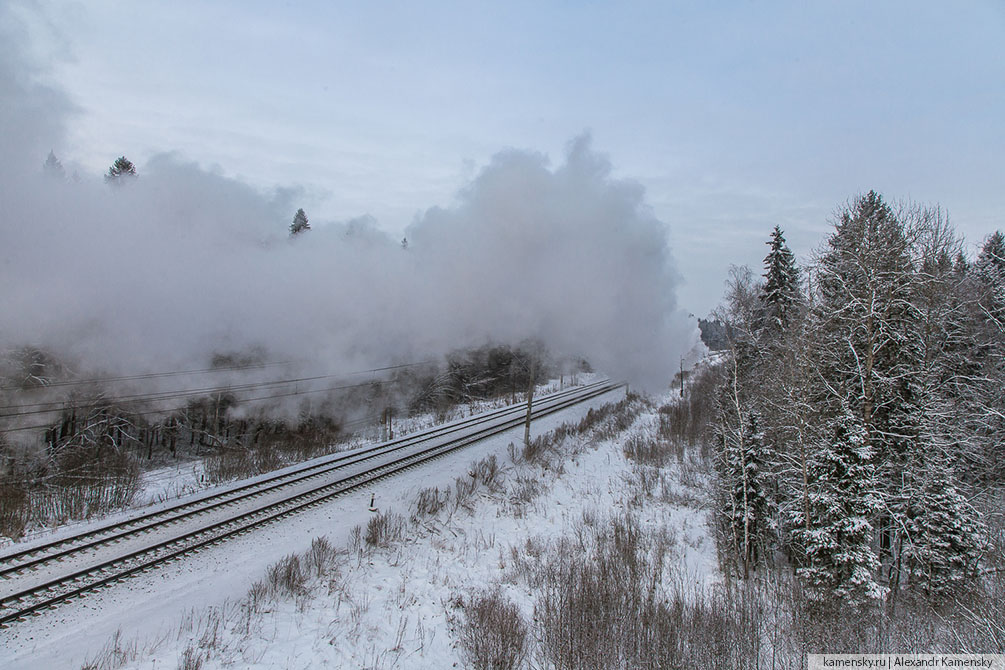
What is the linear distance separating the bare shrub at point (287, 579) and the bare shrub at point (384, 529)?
5.50ft

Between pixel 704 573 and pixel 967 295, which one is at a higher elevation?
pixel 967 295

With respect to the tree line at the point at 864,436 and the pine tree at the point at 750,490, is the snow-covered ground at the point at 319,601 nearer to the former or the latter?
the pine tree at the point at 750,490

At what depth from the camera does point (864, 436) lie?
9609 millimetres

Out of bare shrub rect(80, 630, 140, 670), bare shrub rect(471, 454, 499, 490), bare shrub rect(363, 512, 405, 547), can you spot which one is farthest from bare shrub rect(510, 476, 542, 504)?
→ bare shrub rect(80, 630, 140, 670)

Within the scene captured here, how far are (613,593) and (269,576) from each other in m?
5.65

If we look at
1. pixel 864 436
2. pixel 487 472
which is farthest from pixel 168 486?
pixel 864 436

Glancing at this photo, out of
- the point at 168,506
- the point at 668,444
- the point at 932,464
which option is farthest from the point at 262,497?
the point at 668,444

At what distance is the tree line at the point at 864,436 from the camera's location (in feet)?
31.2

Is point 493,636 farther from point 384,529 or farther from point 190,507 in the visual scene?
point 190,507

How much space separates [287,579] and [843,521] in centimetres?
1087

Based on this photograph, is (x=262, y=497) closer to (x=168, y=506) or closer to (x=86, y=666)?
(x=168, y=506)

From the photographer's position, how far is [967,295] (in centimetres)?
1395

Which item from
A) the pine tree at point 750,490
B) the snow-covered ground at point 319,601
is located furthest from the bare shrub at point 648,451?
the pine tree at point 750,490

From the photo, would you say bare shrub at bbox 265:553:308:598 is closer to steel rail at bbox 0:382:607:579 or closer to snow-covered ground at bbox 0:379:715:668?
snow-covered ground at bbox 0:379:715:668
